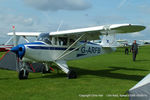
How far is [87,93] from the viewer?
19.1ft

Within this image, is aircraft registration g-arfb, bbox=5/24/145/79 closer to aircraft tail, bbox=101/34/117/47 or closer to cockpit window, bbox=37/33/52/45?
cockpit window, bbox=37/33/52/45

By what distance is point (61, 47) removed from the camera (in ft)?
31.1

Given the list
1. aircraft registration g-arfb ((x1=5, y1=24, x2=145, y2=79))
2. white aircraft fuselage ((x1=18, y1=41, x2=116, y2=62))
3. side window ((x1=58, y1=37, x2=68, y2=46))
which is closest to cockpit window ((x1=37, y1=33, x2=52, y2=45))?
aircraft registration g-arfb ((x1=5, y1=24, x2=145, y2=79))

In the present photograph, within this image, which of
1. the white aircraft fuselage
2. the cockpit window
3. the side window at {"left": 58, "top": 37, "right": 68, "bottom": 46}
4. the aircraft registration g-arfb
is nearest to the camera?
the aircraft registration g-arfb

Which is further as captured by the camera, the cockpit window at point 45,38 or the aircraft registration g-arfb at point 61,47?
the cockpit window at point 45,38

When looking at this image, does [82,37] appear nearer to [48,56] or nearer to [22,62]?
[48,56]

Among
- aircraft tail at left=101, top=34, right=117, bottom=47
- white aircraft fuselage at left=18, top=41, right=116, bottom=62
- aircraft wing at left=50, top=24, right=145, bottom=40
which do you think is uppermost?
aircraft wing at left=50, top=24, right=145, bottom=40

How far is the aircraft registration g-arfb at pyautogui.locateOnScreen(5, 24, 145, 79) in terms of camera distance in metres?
7.94

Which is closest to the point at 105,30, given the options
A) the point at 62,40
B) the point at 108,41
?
the point at 62,40

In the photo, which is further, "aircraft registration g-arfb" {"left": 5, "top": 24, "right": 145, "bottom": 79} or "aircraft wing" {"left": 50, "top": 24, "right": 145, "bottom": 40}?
"aircraft registration g-arfb" {"left": 5, "top": 24, "right": 145, "bottom": 79}

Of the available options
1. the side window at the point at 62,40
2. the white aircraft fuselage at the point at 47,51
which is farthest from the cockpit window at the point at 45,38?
the side window at the point at 62,40

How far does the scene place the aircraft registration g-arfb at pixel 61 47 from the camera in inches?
313

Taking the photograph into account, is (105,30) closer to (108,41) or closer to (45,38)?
(45,38)

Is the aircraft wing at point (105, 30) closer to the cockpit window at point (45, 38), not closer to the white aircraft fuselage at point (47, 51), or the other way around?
the cockpit window at point (45, 38)
